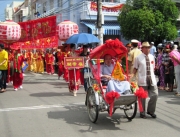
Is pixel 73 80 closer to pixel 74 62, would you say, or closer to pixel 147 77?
pixel 74 62

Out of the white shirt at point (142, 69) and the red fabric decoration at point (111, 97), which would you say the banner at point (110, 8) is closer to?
the white shirt at point (142, 69)

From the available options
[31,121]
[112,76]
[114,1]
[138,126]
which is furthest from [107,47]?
[114,1]

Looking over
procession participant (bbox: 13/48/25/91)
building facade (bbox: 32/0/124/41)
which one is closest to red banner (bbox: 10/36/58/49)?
building facade (bbox: 32/0/124/41)

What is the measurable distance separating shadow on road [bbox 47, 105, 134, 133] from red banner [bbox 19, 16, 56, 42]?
787 centimetres

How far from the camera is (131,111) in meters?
6.69

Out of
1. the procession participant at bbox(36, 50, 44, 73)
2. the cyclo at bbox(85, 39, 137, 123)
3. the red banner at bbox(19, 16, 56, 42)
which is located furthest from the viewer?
the procession participant at bbox(36, 50, 44, 73)

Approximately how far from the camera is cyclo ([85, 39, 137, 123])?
19.0 ft

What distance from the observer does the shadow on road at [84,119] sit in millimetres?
5992

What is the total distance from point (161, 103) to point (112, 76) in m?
2.71

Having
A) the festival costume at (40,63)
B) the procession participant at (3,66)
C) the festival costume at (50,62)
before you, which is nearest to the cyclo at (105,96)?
the procession participant at (3,66)

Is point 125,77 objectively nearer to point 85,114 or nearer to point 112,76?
point 112,76

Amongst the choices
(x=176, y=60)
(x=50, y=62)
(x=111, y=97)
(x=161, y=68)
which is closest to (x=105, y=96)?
(x=111, y=97)

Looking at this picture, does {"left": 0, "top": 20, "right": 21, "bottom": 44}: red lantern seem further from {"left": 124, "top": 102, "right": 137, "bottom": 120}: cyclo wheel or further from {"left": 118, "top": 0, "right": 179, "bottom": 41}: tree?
{"left": 118, "top": 0, "right": 179, "bottom": 41}: tree

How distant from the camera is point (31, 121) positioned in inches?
258
